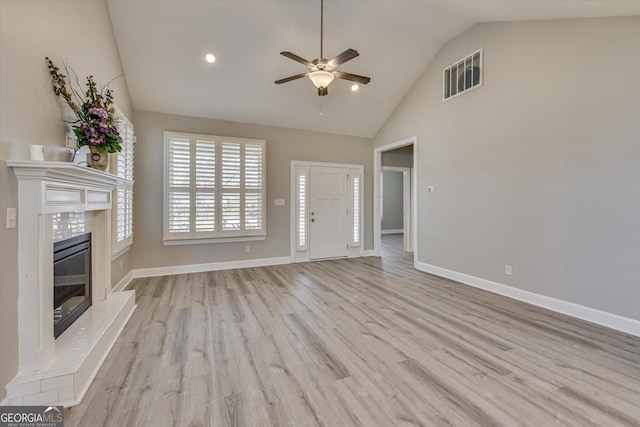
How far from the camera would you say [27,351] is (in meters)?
1.75

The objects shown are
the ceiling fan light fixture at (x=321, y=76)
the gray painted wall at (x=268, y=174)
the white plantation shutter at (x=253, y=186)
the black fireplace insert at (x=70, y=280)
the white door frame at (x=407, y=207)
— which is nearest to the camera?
the black fireplace insert at (x=70, y=280)

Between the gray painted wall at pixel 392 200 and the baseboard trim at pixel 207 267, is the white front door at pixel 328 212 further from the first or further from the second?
the gray painted wall at pixel 392 200

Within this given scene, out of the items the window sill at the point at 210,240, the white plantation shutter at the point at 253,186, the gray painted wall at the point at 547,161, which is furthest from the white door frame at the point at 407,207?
the window sill at the point at 210,240

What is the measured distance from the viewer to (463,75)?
4.33m

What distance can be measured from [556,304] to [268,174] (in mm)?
4891

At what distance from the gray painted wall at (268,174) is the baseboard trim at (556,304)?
8.67ft

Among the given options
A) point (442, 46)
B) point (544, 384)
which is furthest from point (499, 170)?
point (544, 384)

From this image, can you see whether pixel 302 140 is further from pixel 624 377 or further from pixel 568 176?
pixel 624 377

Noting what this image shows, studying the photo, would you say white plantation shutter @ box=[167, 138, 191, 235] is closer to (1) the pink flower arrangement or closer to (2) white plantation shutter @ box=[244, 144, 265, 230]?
(2) white plantation shutter @ box=[244, 144, 265, 230]

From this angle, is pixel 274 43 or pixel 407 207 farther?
pixel 407 207

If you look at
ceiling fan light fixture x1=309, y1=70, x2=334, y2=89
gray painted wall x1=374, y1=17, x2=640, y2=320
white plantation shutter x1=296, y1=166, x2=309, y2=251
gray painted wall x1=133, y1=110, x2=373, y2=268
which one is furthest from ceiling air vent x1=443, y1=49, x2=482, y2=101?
white plantation shutter x1=296, y1=166, x2=309, y2=251

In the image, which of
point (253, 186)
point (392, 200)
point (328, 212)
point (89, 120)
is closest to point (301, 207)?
point (328, 212)

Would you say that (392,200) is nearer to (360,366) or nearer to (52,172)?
(360,366)

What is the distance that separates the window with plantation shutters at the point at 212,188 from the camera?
4.81 m
